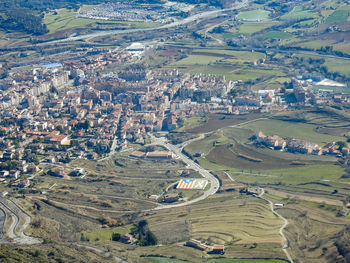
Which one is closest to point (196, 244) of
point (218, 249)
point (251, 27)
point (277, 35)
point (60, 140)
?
point (218, 249)

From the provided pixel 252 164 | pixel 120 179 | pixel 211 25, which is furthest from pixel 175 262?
pixel 211 25

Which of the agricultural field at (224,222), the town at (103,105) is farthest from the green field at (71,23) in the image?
the agricultural field at (224,222)

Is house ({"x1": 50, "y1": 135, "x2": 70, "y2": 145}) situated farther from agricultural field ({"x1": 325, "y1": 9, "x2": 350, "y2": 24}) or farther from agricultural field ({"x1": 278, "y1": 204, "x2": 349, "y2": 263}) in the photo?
agricultural field ({"x1": 325, "y1": 9, "x2": 350, "y2": 24})

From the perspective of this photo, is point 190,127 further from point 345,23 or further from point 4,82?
point 345,23

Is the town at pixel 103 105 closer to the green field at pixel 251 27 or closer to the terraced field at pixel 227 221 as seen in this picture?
the terraced field at pixel 227 221

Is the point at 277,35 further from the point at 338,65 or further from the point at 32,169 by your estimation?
the point at 32,169
